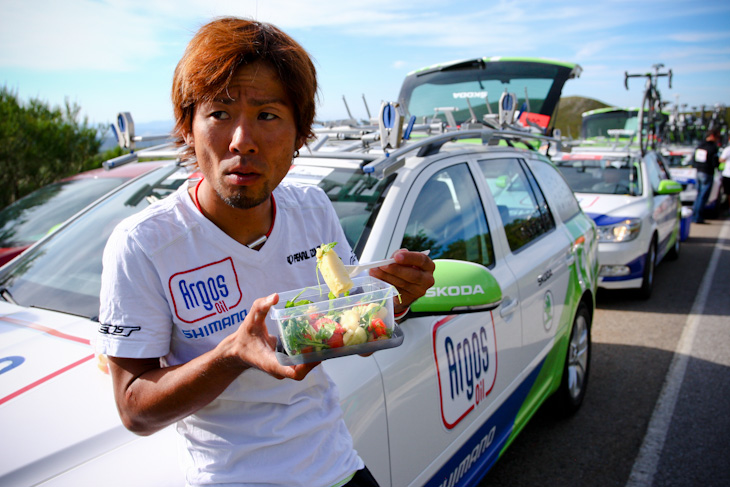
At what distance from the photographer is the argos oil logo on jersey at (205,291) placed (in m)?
1.17

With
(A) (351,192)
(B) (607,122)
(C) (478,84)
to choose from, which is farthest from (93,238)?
(B) (607,122)

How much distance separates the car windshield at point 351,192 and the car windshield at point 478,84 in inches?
143

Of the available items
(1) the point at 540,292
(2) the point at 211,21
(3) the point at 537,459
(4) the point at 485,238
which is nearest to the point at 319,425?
(2) the point at 211,21

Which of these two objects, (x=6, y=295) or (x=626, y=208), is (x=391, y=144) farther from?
(x=626, y=208)

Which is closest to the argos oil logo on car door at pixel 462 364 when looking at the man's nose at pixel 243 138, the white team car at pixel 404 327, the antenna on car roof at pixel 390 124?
the white team car at pixel 404 327

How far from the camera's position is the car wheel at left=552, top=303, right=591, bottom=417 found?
12.2ft

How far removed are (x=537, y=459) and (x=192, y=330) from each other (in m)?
2.85

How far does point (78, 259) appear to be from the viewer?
240cm

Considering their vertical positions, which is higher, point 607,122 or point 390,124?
point 390,124

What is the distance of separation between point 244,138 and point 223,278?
0.32 meters

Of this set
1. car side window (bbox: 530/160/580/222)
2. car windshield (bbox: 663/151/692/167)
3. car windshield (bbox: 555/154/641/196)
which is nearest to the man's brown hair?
car side window (bbox: 530/160/580/222)

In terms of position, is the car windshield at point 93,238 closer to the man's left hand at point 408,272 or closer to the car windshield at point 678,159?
the man's left hand at point 408,272

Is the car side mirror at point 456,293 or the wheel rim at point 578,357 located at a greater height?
the car side mirror at point 456,293

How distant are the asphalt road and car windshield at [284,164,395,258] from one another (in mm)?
1870
